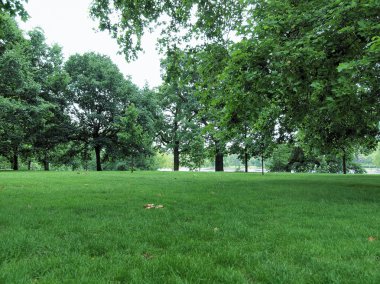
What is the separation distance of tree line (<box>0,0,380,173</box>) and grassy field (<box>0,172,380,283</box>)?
338 centimetres

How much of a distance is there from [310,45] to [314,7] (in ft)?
7.79

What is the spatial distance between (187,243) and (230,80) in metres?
6.41

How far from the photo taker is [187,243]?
5211 mm

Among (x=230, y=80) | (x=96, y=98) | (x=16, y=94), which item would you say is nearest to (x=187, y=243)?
(x=230, y=80)

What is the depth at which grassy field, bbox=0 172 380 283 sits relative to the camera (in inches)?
154

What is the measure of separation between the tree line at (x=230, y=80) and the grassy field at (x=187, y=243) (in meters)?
3.38

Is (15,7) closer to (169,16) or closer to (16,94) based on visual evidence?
(169,16)

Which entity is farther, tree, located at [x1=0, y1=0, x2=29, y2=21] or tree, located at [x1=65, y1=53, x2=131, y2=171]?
tree, located at [x1=65, y1=53, x2=131, y2=171]

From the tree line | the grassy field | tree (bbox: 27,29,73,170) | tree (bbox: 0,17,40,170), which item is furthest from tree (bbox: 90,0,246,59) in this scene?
tree (bbox: 27,29,73,170)

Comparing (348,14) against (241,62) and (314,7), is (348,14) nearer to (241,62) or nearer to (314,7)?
(314,7)

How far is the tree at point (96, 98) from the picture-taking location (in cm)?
4078

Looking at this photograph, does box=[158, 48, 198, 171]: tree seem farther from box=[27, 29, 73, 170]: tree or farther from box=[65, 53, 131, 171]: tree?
box=[27, 29, 73, 170]: tree

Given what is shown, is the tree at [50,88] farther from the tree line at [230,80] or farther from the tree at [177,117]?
the tree at [177,117]

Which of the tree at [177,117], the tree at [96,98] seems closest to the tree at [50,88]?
the tree at [96,98]
